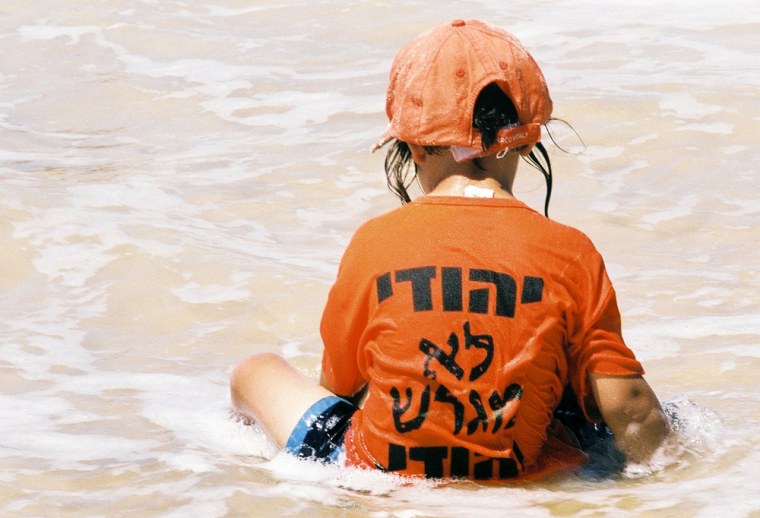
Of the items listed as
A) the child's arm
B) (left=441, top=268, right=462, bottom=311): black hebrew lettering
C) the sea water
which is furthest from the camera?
the sea water

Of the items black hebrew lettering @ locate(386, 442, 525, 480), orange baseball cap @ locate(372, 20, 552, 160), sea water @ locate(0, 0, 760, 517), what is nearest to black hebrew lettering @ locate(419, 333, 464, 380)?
black hebrew lettering @ locate(386, 442, 525, 480)

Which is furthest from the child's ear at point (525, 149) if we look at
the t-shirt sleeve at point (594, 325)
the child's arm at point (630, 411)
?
the child's arm at point (630, 411)

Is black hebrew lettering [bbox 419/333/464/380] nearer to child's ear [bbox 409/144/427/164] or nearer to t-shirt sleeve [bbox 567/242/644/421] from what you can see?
t-shirt sleeve [bbox 567/242/644/421]

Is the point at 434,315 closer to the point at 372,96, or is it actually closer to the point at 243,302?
the point at 243,302

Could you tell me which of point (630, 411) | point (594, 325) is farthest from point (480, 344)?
point (630, 411)

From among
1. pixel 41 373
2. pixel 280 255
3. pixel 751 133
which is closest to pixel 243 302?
pixel 280 255

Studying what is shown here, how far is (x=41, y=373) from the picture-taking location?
394 centimetres

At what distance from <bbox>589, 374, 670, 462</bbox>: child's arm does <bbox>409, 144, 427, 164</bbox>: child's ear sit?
0.66 m

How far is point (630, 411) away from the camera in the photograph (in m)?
2.73

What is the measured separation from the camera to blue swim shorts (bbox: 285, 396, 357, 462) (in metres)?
2.88

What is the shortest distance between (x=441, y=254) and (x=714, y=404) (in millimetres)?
1324

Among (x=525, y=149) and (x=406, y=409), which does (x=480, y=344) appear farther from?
(x=525, y=149)

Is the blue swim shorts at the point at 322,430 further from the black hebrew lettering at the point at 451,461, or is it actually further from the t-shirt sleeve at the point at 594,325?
the t-shirt sleeve at the point at 594,325

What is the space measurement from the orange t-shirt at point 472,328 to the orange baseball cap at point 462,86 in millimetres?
157
